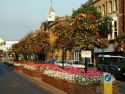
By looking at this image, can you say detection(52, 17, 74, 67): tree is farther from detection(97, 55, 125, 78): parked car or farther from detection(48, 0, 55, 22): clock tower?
detection(48, 0, 55, 22): clock tower

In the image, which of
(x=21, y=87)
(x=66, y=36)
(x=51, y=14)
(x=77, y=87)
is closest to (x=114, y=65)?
(x=21, y=87)

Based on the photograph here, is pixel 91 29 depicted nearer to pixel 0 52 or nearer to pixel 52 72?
pixel 52 72

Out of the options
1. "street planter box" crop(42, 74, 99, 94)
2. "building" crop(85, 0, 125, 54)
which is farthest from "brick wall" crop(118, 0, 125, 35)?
"street planter box" crop(42, 74, 99, 94)

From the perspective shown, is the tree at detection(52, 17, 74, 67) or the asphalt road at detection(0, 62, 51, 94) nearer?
the asphalt road at detection(0, 62, 51, 94)

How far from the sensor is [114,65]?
37.7 m

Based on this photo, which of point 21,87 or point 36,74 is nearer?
point 21,87

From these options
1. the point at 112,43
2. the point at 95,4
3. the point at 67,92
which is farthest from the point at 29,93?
the point at 95,4

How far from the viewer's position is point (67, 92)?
21.4m

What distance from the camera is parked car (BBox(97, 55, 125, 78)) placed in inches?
1434

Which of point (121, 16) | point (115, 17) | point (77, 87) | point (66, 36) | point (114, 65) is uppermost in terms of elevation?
point (115, 17)

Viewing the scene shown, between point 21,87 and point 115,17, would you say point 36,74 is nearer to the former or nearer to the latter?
point 21,87

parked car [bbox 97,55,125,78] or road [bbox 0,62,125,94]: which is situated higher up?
parked car [bbox 97,55,125,78]

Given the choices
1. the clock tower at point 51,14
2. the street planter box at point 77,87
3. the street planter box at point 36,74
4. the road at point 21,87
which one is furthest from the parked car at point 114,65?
the clock tower at point 51,14

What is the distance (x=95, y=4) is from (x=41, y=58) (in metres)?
19.0
